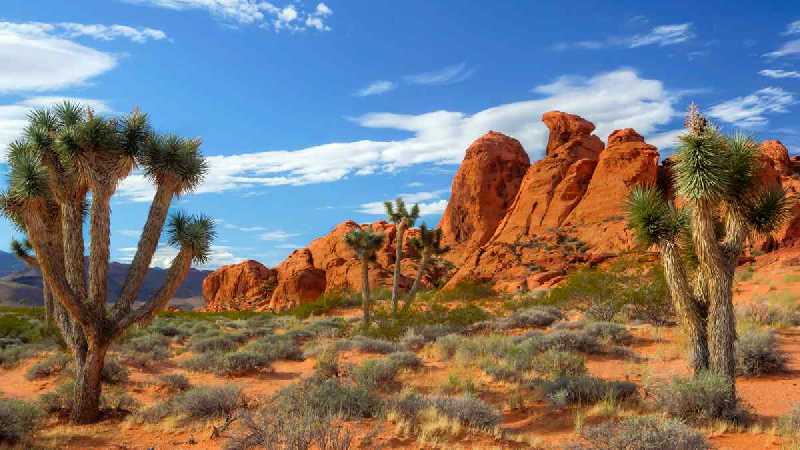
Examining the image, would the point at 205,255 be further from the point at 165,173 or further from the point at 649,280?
the point at 649,280

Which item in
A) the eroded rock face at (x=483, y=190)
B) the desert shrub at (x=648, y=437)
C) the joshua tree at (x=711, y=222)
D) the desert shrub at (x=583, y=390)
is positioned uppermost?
the eroded rock face at (x=483, y=190)

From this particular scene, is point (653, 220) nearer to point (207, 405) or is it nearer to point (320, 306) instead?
point (207, 405)

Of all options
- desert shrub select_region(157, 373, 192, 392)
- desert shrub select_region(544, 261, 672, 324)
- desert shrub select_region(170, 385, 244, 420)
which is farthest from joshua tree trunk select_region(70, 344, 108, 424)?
desert shrub select_region(544, 261, 672, 324)

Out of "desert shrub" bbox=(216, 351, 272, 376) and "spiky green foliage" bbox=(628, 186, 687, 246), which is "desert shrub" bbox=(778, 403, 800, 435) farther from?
"desert shrub" bbox=(216, 351, 272, 376)

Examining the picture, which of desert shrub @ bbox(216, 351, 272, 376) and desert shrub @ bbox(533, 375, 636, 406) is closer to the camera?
desert shrub @ bbox(533, 375, 636, 406)

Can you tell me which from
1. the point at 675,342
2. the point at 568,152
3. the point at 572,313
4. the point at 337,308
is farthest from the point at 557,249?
the point at 675,342

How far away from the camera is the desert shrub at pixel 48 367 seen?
16266mm

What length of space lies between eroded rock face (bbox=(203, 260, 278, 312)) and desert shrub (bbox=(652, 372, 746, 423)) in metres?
60.7

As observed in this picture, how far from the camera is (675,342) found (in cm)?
1554

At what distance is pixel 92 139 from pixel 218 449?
6780mm

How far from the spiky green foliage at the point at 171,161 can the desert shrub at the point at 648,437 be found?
9.38 m

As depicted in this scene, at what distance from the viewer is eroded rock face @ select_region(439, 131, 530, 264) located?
69562 mm

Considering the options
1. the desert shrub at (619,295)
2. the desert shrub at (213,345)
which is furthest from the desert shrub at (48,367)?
the desert shrub at (619,295)

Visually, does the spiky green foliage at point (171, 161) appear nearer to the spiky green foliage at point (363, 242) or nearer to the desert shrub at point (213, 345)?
the desert shrub at point (213, 345)
